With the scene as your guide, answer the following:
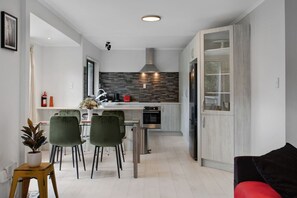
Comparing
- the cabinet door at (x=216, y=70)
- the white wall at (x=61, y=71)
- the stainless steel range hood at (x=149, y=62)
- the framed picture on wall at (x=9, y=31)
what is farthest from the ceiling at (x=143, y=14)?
the stainless steel range hood at (x=149, y=62)

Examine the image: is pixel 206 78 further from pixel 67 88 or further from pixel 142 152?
pixel 67 88

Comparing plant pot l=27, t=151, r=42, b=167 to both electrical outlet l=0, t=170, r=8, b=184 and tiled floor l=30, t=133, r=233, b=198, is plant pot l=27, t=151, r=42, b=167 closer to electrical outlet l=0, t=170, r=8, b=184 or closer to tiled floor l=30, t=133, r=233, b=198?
electrical outlet l=0, t=170, r=8, b=184

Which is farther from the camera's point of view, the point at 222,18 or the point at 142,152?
A: the point at 142,152

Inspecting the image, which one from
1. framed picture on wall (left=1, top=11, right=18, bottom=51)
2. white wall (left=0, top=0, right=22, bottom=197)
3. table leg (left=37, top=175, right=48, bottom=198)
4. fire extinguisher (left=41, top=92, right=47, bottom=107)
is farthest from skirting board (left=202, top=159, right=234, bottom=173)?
fire extinguisher (left=41, top=92, right=47, bottom=107)

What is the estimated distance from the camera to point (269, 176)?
1.81 m

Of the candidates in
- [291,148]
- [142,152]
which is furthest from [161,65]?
[291,148]

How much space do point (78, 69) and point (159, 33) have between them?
79.3 inches

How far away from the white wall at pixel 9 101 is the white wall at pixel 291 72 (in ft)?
9.98

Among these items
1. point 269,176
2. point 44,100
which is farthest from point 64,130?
point 269,176

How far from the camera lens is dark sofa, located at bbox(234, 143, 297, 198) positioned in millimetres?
1750

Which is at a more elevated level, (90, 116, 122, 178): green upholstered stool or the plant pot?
(90, 116, 122, 178): green upholstered stool

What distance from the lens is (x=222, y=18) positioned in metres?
4.51

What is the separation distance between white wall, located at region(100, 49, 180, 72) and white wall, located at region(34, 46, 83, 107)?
2309 mm

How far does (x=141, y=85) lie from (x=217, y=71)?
4.15 meters
